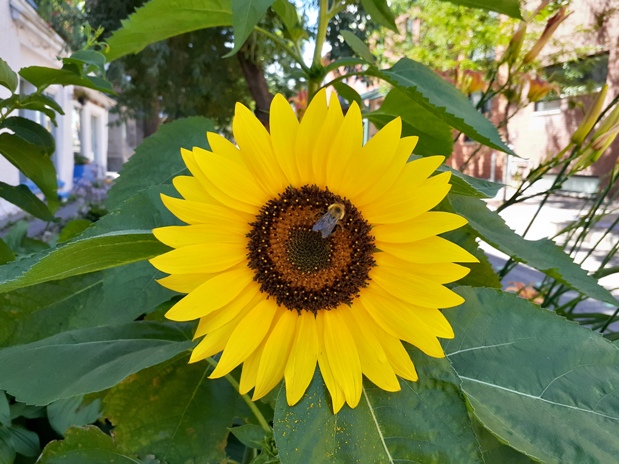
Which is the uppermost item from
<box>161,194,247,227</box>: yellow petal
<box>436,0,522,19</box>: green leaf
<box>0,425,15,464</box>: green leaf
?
<box>436,0,522,19</box>: green leaf

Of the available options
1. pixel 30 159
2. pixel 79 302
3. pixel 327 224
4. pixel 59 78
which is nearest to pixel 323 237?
pixel 327 224

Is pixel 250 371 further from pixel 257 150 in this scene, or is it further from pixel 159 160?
pixel 159 160

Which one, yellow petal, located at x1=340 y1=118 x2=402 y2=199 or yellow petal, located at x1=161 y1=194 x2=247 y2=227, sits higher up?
yellow petal, located at x1=340 y1=118 x2=402 y2=199

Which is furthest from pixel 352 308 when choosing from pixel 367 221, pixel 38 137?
pixel 38 137

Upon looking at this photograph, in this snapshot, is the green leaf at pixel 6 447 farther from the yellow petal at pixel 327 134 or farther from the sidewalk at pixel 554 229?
the sidewalk at pixel 554 229

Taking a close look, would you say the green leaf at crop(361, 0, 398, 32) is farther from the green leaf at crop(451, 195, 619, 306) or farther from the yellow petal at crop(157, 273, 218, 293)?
the yellow petal at crop(157, 273, 218, 293)

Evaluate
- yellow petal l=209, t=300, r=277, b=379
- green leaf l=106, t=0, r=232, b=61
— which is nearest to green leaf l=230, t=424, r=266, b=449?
yellow petal l=209, t=300, r=277, b=379

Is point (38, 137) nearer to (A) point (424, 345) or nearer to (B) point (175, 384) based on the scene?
(B) point (175, 384)
